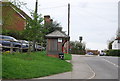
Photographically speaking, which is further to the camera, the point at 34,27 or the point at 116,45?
the point at 116,45

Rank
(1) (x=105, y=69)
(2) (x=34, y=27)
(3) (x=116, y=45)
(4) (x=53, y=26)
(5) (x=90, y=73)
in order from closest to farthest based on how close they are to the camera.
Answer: (5) (x=90, y=73)
(1) (x=105, y=69)
(2) (x=34, y=27)
(4) (x=53, y=26)
(3) (x=116, y=45)

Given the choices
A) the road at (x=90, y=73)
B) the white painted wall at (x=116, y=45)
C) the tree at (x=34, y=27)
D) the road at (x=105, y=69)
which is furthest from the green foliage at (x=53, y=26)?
the white painted wall at (x=116, y=45)

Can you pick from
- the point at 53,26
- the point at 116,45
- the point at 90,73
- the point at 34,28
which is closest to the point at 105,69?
the point at 90,73

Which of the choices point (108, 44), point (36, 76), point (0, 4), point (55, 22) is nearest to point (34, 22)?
point (0, 4)

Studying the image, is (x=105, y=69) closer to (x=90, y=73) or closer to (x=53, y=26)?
(x=90, y=73)

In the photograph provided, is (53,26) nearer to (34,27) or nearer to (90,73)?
(34,27)

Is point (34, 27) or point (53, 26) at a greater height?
point (53, 26)

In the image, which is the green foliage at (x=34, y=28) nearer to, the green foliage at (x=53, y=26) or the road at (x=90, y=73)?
the road at (x=90, y=73)

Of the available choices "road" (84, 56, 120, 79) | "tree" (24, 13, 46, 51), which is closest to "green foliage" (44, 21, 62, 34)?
"tree" (24, 13, 46, 51)

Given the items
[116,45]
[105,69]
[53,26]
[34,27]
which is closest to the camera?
[105,69]

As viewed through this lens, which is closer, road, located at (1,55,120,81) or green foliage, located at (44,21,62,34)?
road, located at (1,55,120,81)

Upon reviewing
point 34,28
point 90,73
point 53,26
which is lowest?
point 90,73

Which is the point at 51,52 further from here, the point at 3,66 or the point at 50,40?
the point at 3,66

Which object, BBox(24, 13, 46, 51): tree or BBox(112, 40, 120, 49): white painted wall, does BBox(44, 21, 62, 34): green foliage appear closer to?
BBox(24, 13, 46, 51): tree
